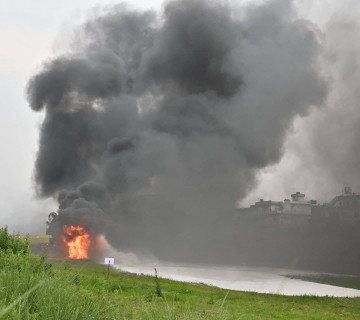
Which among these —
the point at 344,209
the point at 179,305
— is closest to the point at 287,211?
the point at 344,209

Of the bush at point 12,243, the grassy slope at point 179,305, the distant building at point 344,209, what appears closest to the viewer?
the grassy slope at point 179,305

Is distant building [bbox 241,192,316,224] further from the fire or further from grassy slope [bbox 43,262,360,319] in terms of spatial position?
grassy slope [bbox 43,262,360,319]

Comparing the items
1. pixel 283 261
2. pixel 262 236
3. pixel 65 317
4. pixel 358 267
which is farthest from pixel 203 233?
pixel 65 317

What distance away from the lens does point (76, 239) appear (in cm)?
13825

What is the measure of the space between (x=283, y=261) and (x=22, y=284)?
134m

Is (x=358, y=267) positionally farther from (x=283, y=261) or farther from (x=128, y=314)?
(x=128, y=314)

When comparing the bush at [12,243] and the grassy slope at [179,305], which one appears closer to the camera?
the grassy slope at [179,305]

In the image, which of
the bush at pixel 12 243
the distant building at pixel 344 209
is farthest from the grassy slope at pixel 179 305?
the distant building at pixel 344 209

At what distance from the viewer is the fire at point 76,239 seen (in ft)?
446

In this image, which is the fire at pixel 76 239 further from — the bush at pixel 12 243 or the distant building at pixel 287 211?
the bush at pixel 12 243

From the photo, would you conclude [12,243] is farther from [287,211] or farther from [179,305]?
[287,211]

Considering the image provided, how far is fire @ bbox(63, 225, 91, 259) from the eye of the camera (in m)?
136

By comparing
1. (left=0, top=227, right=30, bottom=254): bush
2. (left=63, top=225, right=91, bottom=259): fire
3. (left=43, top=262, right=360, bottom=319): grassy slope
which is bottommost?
(left=43, top=262, right=360, bottom=319): grassy slope

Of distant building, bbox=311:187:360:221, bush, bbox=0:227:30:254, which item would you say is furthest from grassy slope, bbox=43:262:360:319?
distant building, bbox=311:187:360:221
